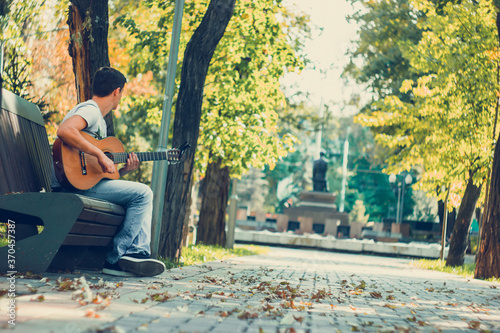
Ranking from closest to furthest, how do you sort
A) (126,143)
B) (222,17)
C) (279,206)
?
(222,17)
(126,143)
(279,206)

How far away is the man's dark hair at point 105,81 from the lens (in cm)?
658

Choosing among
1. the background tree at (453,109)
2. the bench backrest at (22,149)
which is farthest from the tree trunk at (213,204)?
the bench backrest at (22,149)

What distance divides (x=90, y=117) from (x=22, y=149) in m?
0.78

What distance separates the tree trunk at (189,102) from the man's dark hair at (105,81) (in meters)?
3.20

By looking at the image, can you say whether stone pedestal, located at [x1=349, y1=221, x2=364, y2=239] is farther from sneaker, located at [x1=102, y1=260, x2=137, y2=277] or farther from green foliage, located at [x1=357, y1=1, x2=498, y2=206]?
sneaker, located at [x1=102, y1=260, x2=137, y2=277]

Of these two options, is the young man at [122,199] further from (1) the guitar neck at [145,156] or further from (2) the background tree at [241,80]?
(2) the background tree at [241,80]

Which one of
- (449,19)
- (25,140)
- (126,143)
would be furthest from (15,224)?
(126,143)

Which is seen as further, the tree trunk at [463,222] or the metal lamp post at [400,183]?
the metal lamp post at [400,183]

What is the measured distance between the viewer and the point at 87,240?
6.07m

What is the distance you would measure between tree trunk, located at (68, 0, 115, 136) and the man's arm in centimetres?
265

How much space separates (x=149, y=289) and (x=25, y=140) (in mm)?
1979

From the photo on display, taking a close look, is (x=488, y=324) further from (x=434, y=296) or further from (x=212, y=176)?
(x=212, y=176)

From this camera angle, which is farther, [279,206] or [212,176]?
[279,206]

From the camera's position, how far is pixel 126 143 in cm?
3181
